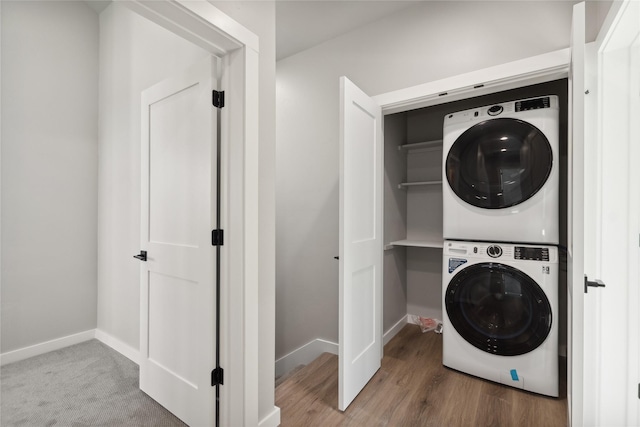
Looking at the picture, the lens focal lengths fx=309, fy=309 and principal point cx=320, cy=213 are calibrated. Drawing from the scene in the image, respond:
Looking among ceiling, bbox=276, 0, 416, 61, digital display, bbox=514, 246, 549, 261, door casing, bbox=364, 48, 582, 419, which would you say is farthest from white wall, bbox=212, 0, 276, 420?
digital display, bbox=514, 246, 549, 261

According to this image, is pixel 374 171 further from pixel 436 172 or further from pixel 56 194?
pixel 56 194

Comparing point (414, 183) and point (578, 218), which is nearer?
point (578, 218)

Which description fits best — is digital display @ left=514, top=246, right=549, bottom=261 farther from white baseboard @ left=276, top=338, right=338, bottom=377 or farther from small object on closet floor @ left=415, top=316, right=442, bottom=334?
white baseboard @ left=276, top=338, right=338, bottom=377

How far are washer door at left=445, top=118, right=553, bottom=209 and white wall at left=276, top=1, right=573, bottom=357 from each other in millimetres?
448

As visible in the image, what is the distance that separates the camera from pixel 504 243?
6.91ft

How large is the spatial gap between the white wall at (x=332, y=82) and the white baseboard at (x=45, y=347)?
1758mm

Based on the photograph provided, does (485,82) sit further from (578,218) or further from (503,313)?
(503,313)

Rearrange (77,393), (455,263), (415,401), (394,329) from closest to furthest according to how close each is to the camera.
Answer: (415,401) < (77,393) < (455,263) < (394,329)

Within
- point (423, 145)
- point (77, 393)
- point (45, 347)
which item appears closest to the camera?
point (77, 393)

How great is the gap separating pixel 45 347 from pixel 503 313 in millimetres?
3615

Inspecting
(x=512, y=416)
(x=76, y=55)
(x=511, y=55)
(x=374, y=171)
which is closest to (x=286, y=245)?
(x=374, y=171)

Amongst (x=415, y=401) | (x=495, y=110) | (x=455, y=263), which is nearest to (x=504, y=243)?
(x=455, y=263)

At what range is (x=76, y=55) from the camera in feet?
9.14

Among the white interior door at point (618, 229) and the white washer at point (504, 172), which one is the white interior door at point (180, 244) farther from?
the white interior door at point (618, 229)
